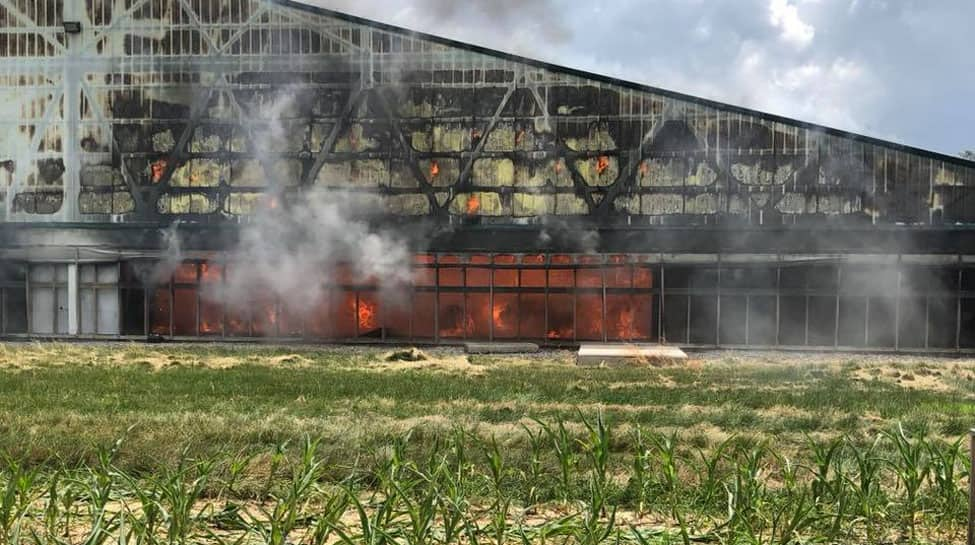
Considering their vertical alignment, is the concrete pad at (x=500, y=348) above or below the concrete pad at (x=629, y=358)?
below

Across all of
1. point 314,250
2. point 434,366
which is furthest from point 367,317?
point 434,366

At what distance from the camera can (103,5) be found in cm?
2925

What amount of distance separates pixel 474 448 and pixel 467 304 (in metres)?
18.5

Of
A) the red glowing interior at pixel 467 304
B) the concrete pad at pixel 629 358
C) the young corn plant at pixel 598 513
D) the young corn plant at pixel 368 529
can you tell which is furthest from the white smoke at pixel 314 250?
the young corn plant at pixel 368 529

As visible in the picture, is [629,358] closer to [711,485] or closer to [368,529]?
[711,485]

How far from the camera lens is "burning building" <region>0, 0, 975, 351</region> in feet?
85.9

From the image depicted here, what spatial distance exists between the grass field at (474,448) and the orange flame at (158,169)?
271 inches

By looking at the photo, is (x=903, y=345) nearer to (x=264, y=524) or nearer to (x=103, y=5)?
(x=264, y=524)

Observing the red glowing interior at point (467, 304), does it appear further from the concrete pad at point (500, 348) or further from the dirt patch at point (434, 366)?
the dirt patch at point (434, 366)

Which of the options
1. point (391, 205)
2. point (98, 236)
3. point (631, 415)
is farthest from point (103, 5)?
point (631, 415)

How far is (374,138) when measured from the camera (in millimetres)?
27984

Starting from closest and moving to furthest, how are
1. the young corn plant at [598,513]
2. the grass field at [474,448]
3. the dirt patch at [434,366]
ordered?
the young corn plant at [598,513]
the grass field at [474,448]
the dirt patch at [434,366]

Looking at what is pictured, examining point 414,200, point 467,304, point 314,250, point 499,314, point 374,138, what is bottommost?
point 499,314

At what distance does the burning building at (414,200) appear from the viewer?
2619 centimetres
